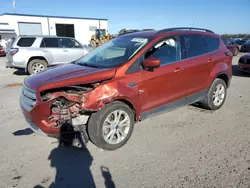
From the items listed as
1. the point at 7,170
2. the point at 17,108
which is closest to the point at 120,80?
the point at 7,170

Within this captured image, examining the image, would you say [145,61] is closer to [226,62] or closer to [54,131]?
[54,131]

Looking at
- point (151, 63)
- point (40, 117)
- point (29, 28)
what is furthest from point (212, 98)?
point (29, 28)

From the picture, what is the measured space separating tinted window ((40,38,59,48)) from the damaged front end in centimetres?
771

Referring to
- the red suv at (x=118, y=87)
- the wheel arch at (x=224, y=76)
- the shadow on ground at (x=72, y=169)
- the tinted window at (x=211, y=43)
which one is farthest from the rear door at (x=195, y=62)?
the shadow on ground at (x=72, y=169)

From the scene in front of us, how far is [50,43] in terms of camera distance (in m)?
10.1

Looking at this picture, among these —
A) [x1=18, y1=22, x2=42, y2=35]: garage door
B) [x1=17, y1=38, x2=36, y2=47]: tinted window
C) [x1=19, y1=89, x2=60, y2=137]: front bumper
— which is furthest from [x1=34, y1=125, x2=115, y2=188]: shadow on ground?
[x1=18, y1=22, x2=42, y2=35]: garage door

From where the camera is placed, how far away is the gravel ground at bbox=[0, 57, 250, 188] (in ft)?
8.78

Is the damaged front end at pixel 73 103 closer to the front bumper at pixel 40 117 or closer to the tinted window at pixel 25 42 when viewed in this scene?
the front bumper at pixel 40 117

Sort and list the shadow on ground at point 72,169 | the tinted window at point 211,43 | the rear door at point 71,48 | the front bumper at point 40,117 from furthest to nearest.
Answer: the rear door at point 71,48, the tinted window at point 211,43, the front bumper at point 40,117, the shadow on ground at point 72,169

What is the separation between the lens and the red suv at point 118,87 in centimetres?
307

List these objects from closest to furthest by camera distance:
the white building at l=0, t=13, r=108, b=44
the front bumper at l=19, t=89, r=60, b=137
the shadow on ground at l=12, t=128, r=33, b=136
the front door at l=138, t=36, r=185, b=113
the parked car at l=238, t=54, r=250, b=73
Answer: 1. the front bumper at l=19, t=89, r=60, b=137
2. the front door at l=138, t=36, r=185, b=113
3. the shadow on ground at l=12, t=128, r=33, b=136
4. the parked car at l=238, t=54, r=250, b=73
5. the white building at l=0, t=13, r=108, b=44

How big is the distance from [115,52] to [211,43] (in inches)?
90.3

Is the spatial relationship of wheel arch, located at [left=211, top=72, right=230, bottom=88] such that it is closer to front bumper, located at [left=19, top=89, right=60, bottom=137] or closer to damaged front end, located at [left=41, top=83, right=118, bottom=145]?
damaged front end, located at [left=41, top=83, right=118, bottom=145]

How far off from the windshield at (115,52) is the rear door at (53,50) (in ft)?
20.2
